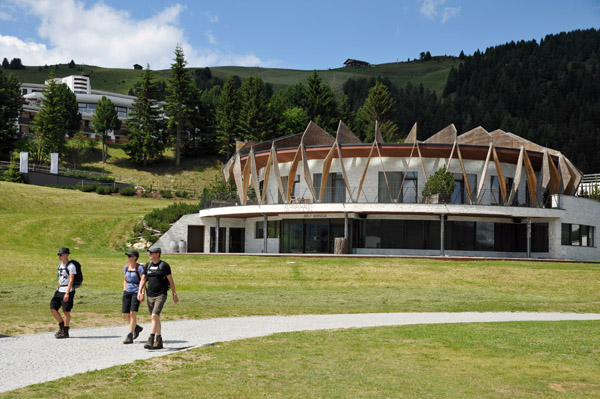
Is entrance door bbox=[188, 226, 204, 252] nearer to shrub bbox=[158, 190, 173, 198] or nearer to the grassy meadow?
the grassy meadow

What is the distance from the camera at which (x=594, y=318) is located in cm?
1881

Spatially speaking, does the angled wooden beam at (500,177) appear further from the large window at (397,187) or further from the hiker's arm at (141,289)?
the hiker's arm at (141,289)

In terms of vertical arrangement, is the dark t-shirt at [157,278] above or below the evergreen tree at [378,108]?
below

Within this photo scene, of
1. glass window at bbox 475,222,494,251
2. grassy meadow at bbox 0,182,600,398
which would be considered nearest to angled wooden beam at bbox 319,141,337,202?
grassy meadow at bbox 0,182,600,398

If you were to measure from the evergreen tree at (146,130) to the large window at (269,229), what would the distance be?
44731 millimetres

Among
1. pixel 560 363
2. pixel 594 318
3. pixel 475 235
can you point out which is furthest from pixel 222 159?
pixel 560 363

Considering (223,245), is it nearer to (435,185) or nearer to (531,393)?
(435,185)

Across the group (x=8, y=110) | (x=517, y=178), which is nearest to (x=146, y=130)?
(x=8, y=110)

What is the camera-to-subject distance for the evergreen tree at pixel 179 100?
91.5 metres

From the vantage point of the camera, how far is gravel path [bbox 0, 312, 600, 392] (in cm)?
1015

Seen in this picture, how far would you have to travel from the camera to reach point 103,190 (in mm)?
68500

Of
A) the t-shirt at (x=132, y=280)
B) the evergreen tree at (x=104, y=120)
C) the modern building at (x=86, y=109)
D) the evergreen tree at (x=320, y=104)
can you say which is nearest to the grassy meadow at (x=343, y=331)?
the t-shirt at (x=132, y=280)

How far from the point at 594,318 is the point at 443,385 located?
11335 mm

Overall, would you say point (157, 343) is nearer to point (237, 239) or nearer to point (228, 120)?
point (237, 239)
